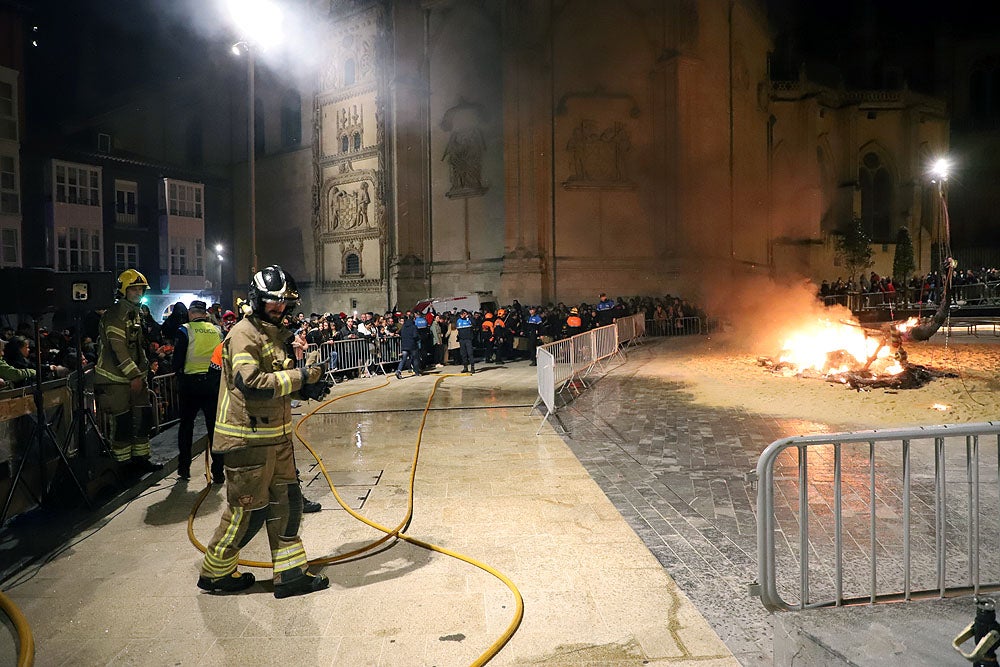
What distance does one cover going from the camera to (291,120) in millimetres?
38375

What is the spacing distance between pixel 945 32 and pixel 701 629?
4940 cm

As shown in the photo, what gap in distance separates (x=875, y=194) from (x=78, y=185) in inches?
1697

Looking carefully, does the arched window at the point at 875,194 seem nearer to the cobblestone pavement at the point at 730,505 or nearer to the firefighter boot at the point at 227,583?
the cobblestone pavement at the point at 730,505

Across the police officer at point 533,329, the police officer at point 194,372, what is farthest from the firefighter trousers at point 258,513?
the police officer at point 533,329

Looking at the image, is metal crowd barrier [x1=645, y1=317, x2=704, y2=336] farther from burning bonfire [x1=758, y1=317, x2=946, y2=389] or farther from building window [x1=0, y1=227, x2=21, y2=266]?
building window [x1=0, y1=227, x2=21, y2=266]

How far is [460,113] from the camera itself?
29.7m

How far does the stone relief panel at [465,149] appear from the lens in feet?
95.8

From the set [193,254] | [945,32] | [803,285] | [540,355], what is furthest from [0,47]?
[945,32]

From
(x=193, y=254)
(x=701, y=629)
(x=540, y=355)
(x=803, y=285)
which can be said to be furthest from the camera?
(x=193, y=254)

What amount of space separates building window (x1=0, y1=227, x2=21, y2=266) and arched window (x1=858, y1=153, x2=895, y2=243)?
43.4m

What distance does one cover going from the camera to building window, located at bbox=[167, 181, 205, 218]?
37031 millimetres

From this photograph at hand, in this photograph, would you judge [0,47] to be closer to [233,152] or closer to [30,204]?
[30,204]

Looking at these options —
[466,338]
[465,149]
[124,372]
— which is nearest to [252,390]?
[124,372]

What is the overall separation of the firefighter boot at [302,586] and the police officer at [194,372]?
306cm
